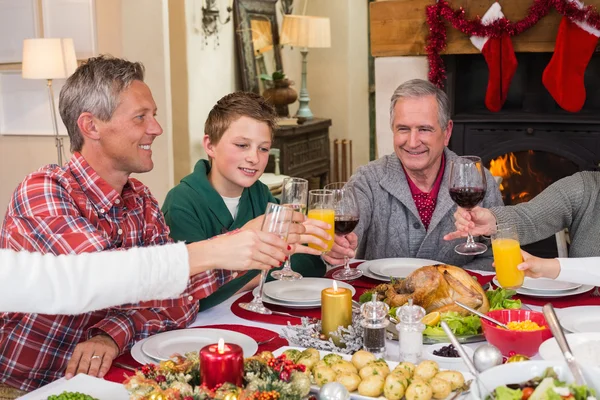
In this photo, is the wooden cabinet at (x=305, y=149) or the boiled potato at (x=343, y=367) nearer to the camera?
the boiled potato at (x=343, y=367)

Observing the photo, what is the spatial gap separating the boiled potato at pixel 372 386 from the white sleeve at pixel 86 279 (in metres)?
0.36

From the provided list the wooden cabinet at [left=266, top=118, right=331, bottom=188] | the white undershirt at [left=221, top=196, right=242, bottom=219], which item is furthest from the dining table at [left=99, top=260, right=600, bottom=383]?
the wooden cabinet at [left=266, top=118, right=331, bottom=188]

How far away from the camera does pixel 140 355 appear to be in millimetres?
1515

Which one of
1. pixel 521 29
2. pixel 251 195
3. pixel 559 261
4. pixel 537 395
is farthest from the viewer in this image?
pixel 521 29

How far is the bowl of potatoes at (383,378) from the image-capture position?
122 centimetres

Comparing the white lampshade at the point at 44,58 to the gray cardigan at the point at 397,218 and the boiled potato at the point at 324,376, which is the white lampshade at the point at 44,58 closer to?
the gray cardigan at the point at 397,218

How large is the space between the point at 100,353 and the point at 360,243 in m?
1.31

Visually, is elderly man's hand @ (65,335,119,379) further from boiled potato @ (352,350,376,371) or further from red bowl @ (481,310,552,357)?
red bowl @ (481,310,552,357)

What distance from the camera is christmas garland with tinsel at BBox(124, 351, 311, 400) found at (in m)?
1.13

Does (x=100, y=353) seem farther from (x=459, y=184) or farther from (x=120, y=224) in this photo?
(x=459, y=184)

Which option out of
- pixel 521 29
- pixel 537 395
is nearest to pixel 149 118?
pixel 537 395

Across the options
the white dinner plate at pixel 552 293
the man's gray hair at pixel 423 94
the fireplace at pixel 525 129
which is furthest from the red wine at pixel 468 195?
the fireplace at pixel 525 129

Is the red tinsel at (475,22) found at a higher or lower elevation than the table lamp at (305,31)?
lower

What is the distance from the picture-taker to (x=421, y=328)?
4.84ft
